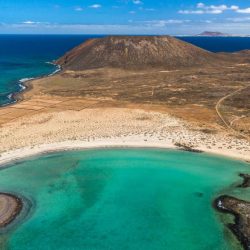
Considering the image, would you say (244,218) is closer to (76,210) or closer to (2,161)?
(76,210)

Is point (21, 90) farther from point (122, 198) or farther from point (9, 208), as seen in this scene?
point (122, 198)

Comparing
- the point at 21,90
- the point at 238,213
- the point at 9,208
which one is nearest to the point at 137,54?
the point at 21,90

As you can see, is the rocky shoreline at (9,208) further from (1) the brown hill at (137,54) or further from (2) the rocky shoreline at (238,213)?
(1) the brown hill at (137,54)

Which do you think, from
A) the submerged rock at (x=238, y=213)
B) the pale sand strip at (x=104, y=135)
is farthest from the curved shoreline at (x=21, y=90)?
the submerged rock at (x=238, y=213)

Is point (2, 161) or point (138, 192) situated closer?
point (138, 192)

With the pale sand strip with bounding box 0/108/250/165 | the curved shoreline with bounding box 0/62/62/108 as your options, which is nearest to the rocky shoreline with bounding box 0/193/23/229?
the pale sand strip with bounding box 0/108/250/165

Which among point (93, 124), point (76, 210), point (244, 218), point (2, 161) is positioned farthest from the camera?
point (93, 124)

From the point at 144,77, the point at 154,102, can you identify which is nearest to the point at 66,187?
the point at 154,102
